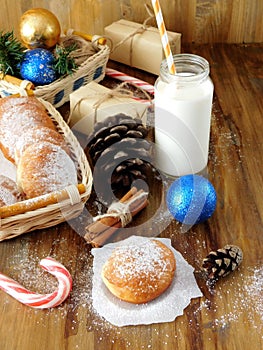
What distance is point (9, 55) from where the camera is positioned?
4.60 ft

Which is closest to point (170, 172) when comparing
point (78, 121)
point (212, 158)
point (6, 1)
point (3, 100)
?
point (212, 158)

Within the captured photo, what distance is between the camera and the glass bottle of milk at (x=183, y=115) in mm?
1110

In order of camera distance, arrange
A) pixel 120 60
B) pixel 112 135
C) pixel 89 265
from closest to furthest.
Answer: pixel 89 265
pixel 112 135
pixel 120 60

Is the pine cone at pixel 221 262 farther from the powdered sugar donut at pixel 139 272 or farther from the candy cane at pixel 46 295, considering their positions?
the candy cane at pixel 46 295

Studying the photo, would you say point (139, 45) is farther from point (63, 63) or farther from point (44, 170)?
point (44, 170)

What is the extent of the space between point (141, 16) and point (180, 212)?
36.6 inches

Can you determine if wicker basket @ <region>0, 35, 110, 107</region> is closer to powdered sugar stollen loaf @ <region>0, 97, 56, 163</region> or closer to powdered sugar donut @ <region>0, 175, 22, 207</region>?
powdered sugar stollen loaf @ <region>0, 97, 56, 163</region>

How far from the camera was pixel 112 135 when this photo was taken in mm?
1163

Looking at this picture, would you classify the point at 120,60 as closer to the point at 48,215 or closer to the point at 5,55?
the point at 5,55

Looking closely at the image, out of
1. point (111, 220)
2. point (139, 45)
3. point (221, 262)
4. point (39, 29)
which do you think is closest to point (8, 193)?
point (111, 220)

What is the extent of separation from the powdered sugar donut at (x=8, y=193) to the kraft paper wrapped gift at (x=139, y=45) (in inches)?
27.3

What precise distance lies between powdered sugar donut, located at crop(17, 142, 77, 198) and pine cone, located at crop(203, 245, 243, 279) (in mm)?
316

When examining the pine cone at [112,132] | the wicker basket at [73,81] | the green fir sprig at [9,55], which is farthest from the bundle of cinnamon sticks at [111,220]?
the green fir sprig at [9,55]

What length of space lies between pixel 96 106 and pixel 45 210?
40 cm
